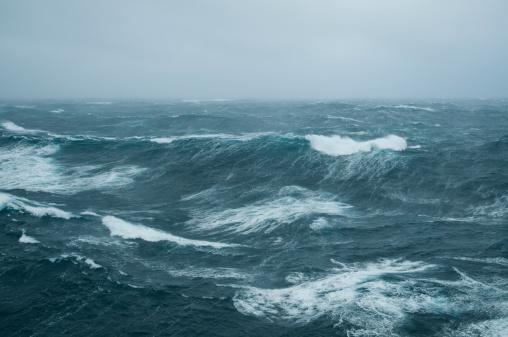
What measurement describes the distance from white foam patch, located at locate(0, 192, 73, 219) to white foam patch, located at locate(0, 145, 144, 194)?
11.8 feet

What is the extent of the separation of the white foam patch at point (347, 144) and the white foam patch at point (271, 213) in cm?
1126

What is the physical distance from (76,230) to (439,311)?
17.0 metres

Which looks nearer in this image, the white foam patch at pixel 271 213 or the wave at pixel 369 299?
the wave at pixel 369 299

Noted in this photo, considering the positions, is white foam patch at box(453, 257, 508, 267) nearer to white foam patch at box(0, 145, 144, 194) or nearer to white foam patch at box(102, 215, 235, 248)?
white foam patch at box(102, 215, 235, 248)

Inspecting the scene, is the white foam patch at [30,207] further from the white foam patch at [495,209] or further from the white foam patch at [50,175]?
the white foam patch at [495,209]

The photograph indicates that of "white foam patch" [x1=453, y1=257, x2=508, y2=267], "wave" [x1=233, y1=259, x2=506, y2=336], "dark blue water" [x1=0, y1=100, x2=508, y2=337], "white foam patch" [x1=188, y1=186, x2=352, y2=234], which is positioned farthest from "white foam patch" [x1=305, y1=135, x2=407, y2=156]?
"wave" [x1=233, y1=259, x2=506, y2=336]

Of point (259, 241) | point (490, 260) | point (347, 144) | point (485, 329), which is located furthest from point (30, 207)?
point (347, 144)

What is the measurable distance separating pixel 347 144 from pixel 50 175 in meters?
28.5

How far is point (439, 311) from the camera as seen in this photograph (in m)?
12.2

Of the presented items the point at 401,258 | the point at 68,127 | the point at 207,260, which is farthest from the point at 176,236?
the point at 68,127

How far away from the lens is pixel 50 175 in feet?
110

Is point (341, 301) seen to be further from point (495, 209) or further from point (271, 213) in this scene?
point (495, 209)

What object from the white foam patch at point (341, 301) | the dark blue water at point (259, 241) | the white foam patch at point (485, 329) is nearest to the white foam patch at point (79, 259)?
the dark blue water at point (259, 241)

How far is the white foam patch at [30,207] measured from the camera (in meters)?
22.3
